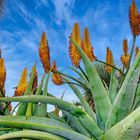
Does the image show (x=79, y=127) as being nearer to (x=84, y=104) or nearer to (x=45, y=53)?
(x=84, y=104)

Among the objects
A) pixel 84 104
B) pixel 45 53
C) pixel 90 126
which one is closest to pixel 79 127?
pixel 90 126

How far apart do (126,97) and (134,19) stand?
1678 mm

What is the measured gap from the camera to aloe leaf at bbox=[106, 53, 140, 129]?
74.7 inches

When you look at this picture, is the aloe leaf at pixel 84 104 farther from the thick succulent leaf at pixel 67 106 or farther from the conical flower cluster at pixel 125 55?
the conical flower cluster at pixel 125 55

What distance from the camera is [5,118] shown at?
193 centimetres

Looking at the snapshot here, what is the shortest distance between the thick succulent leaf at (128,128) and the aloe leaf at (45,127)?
20cm

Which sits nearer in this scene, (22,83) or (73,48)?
(22,83)

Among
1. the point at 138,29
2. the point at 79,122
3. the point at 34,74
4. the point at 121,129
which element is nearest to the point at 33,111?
the point at 34,74

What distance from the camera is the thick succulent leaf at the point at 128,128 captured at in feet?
5.61

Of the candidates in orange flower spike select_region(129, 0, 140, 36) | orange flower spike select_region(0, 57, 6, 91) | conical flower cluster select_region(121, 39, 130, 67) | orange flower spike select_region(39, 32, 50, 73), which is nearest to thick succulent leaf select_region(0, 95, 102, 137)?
orange flower spike select_region(39, 32, 50, 73)

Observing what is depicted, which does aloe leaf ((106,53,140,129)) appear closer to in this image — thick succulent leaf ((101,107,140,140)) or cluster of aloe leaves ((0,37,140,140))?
cluster of aloe leaves ((0,37,140,140))

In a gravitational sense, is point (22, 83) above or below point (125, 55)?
below

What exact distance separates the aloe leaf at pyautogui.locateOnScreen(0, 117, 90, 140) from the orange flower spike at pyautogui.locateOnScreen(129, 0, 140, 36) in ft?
5.93

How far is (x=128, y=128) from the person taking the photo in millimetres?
1723
